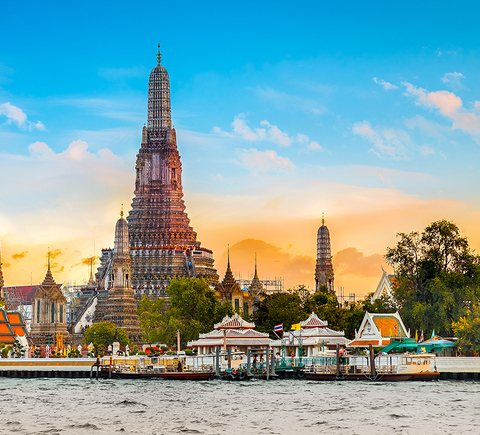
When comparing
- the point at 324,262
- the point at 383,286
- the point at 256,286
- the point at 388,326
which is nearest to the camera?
the point at 388,326

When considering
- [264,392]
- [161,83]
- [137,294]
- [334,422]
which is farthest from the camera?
[161,83]

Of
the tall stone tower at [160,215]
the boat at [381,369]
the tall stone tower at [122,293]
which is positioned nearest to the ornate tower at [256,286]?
the tall stone tower at [160,215]

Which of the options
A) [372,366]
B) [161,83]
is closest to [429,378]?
[372,366]

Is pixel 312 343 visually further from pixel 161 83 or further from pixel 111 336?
pixel 161 83

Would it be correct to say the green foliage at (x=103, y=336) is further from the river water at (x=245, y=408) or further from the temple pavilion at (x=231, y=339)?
the river water at (x=245, y=408)

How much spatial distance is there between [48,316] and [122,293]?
11.8m

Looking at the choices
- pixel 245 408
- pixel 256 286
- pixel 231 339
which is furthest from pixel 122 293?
pixel 245 408

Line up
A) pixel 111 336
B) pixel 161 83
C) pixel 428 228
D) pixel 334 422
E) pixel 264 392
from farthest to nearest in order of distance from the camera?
pixel 161 83
pixel 111 336
pixel 428 228
pixel 264 392
pixel 334 422

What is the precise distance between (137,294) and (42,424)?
84.7m

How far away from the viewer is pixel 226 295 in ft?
462

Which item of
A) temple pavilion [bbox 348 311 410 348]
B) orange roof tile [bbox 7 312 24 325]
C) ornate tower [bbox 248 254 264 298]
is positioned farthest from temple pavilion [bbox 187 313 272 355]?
ornate tower [bbox 248 254 264 298]

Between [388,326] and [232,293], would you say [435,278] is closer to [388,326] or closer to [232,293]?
[388,326]

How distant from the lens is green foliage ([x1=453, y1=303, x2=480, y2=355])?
80.1 m

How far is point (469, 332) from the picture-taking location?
8031 cm
